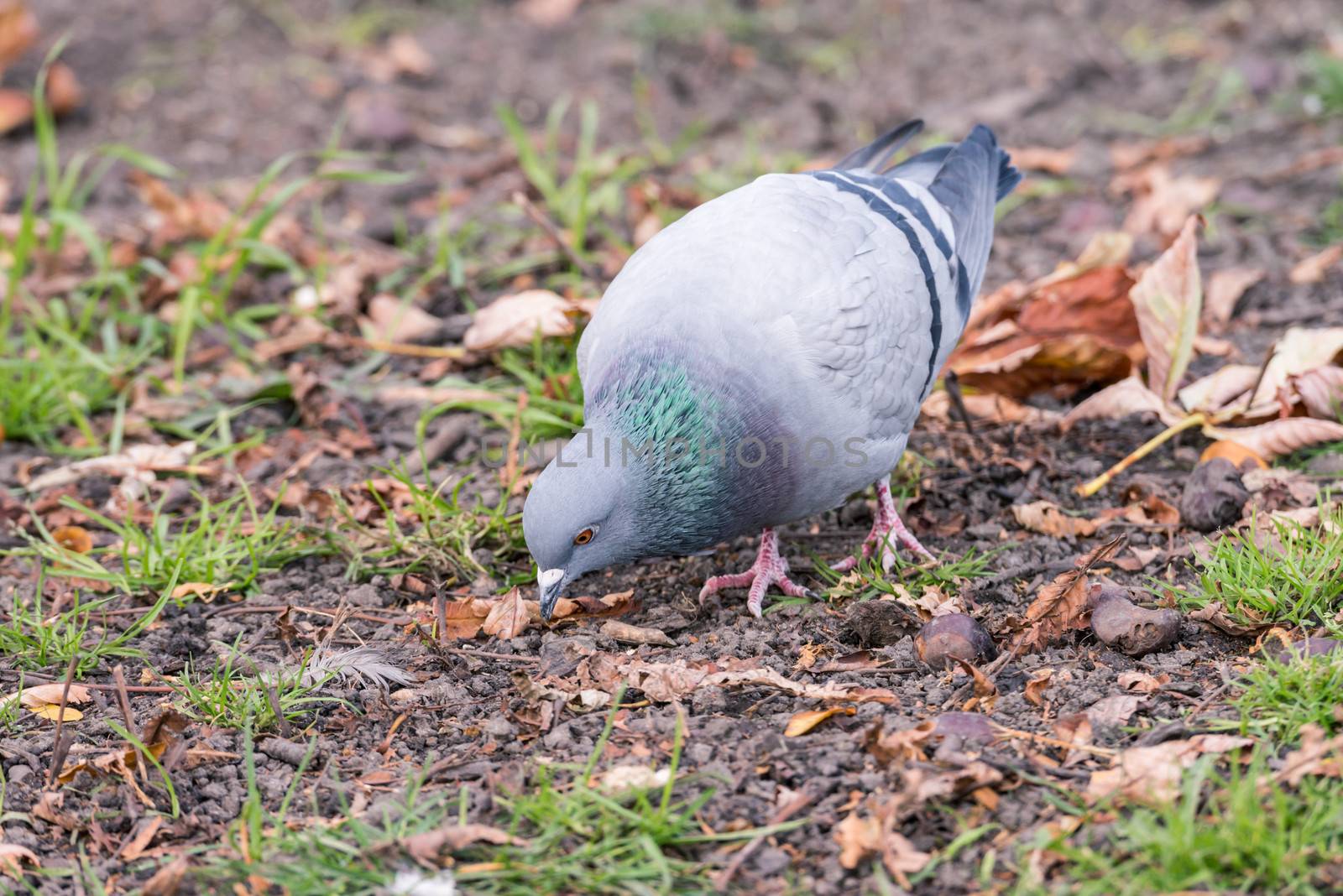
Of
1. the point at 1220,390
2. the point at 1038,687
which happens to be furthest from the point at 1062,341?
the point at 1038,687

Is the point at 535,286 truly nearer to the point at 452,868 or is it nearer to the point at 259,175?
the point at 259,175

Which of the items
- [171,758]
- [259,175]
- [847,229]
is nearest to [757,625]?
[847,229]

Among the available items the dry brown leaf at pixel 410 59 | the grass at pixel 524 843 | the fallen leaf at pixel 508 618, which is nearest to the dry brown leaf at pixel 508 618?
the fallen leaf at pixel 508 618

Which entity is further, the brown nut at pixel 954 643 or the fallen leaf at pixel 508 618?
the fallen leaf at pixel 508 618

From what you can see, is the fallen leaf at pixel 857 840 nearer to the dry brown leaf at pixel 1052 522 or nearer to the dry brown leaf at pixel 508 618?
the dry brown leaf at pixel 508 618

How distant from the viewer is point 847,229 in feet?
13.7

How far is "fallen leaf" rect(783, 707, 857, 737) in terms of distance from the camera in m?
3.22

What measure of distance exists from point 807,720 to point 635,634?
79 cm

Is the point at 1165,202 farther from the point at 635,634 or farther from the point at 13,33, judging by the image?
the point at 13,33

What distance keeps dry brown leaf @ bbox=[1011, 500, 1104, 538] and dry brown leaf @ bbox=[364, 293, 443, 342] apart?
2721mm

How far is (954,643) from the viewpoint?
3496 millimetres

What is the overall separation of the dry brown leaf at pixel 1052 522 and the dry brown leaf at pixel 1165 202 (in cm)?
227

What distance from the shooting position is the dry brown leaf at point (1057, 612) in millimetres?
3590

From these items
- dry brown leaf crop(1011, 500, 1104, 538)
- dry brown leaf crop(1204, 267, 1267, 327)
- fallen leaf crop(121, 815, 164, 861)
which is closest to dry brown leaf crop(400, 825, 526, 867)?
fallen leaf crop(121, 815, 164, 861)
